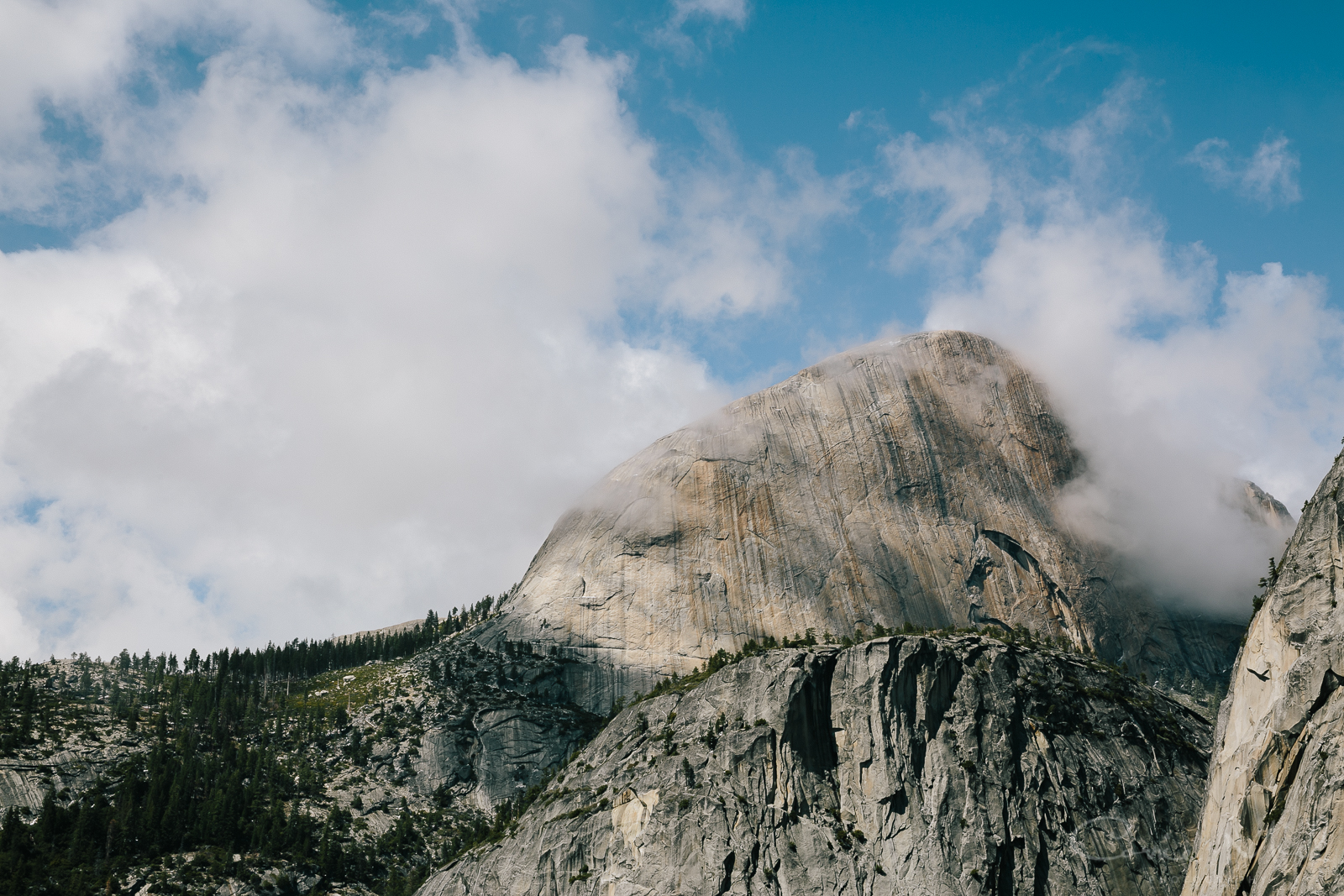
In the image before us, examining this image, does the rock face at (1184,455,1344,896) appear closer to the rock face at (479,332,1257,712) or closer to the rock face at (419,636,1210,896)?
the rock face at (419,636,1210,896)

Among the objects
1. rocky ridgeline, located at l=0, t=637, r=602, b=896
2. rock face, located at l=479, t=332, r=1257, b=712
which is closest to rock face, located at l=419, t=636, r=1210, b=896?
rocky ridgeline, located at l=0, t=637, r=602, b=896

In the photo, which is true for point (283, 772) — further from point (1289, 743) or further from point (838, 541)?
point (1289, 743)

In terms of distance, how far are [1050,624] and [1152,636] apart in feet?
64.1

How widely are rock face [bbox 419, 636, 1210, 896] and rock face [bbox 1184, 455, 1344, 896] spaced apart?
29.1 metres

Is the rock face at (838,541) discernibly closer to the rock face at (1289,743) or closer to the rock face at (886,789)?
the rock face at (886,789)

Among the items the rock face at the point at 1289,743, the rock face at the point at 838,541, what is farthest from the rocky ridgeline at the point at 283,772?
the rock face at the point at 1289,743

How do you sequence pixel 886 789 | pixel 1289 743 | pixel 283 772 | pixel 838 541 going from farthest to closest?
pixel 838 541, pixel 283 772, pixel 886 789, pixel 1289 743

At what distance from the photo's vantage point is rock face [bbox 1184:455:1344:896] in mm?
52062

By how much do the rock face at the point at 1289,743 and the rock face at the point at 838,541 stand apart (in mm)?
98578

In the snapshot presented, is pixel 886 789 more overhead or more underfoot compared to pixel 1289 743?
more underfoot

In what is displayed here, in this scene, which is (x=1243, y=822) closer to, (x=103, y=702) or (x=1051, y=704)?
(x=1051, y=704)

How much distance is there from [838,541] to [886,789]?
77.1m

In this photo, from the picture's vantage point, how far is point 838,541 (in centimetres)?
17362

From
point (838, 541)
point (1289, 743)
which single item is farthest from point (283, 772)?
point (1289, 743)
